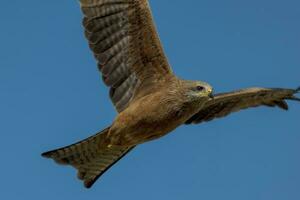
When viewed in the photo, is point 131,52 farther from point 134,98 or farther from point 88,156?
point 88,156

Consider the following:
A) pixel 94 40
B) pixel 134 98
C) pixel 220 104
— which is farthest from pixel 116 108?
pixel 220 104

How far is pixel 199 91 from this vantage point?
1442 centimetres

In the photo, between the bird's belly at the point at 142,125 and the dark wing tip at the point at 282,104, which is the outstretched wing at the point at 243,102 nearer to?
the dark wing tip at the point at 282,104

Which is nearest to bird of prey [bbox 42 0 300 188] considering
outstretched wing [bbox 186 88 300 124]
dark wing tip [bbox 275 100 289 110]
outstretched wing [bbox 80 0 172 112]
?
outstretched wing [bbox 80 0 172 112]

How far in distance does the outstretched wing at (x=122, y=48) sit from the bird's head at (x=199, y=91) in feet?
2.60

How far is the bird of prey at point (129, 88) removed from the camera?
14500 millimetres

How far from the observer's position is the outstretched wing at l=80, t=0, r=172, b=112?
15.1m

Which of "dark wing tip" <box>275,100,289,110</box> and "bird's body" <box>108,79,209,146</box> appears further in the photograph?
"dark wing tip" <box>275,100,289,110</box>

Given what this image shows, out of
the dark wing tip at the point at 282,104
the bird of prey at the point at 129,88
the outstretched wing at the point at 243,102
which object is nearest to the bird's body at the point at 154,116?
the bird of prey at the point at 129,88

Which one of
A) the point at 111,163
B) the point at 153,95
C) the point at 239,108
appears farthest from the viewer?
the point at 239,108

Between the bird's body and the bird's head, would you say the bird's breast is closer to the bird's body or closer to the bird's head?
the bird's body

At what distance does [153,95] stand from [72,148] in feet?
6.24

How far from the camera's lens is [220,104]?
17.0 metres

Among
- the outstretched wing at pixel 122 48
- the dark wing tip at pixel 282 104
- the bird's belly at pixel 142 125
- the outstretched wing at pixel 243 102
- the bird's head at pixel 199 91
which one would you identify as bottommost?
the dark wing tip at pixel 282 104
